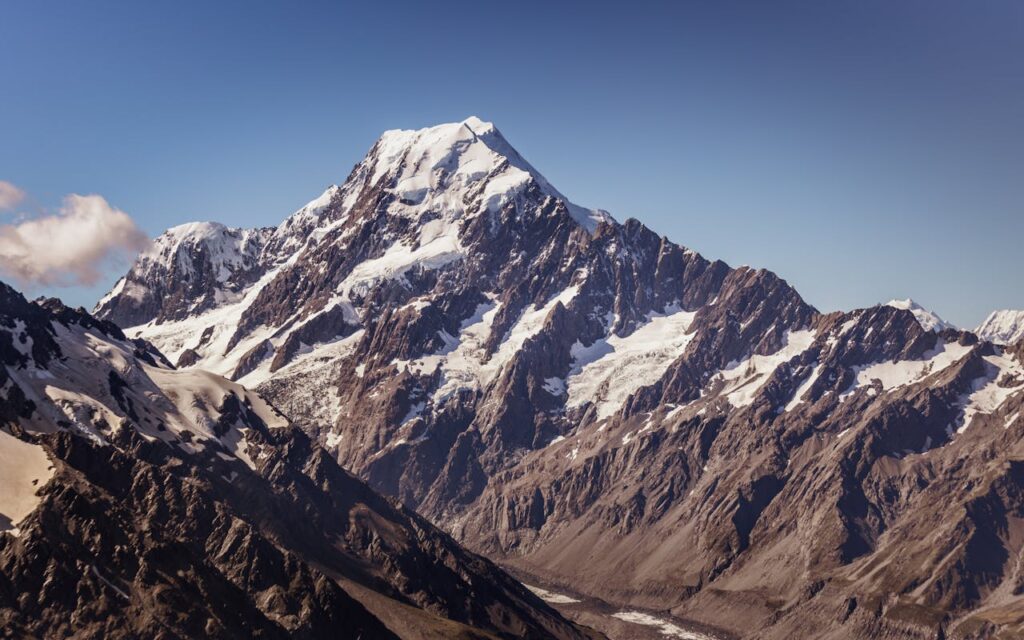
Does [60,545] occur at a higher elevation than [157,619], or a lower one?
higher

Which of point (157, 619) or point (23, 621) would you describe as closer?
point (23, 621)

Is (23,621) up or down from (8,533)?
down

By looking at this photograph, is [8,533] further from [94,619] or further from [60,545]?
[94,619]

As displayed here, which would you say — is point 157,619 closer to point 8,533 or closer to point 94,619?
point 94,619

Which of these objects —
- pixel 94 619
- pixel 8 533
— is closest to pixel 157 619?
pixel 94 619

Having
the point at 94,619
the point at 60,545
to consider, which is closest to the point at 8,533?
the point at 60,545

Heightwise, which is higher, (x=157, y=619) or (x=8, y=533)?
(x=8, y=533)
